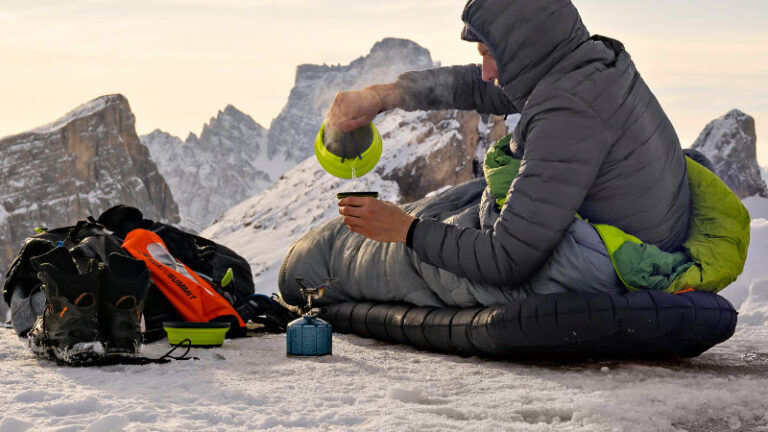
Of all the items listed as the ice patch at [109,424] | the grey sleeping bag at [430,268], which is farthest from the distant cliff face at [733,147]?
A: the ice patch at [109,424]

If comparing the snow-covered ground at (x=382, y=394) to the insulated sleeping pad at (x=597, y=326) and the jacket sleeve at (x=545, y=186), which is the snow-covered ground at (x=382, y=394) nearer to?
the insulated sleeping pad at (x=597, y=326)

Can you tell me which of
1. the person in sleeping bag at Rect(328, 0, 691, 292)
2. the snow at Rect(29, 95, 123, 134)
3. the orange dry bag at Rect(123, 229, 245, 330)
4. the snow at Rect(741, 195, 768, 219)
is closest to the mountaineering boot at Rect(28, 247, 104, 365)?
the orange dry bag at Rect(123, 229, 245, 330)

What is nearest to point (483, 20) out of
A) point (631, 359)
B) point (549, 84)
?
point (549, 84)

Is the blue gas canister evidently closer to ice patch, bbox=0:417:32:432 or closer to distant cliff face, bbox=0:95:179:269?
ice patch, bbox=0:417:32:432

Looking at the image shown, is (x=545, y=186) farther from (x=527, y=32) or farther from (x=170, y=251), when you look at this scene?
(x=170, y=251)

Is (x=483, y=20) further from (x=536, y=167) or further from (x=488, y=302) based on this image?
(x=488, y=302)

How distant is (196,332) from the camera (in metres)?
3.30

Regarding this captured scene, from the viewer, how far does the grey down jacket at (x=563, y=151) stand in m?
2.78

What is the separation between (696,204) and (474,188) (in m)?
1.05

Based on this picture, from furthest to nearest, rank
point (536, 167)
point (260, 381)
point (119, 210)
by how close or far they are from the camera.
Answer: point (119, 210) < point (536, 167) < point (260, 381)

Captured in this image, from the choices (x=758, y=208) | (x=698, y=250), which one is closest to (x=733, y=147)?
(x=758, y=208)

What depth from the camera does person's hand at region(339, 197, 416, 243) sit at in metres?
2.93

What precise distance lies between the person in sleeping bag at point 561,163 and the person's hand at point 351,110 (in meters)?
0.57

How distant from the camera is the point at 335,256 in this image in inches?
158
